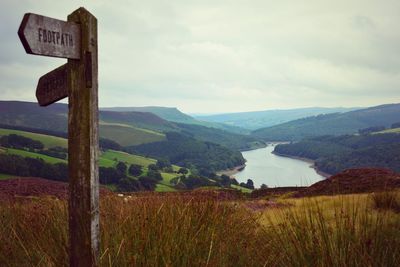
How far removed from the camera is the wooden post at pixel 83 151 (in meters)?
3.72

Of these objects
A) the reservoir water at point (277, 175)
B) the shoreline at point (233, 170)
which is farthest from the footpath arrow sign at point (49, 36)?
the shoreline at point (233, 170)

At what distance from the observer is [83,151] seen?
3.74m

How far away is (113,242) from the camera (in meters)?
4.22

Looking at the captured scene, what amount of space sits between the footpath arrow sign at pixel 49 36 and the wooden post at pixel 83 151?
11cm

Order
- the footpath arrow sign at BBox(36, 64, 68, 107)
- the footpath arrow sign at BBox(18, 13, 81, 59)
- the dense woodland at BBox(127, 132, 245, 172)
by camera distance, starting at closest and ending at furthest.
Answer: the footpath arrow sign at BBox(18, 13, 81, 59) → the footpath arrow sign at BBox(36, 64, 68, 107) → the dense woodland at BBox(127, 132, 245, 172)

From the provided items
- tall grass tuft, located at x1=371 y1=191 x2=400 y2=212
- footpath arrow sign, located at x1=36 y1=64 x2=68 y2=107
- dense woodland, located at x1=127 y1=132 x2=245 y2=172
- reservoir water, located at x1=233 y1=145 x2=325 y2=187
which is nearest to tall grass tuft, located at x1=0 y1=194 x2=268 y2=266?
footpath arrow sign, located at x1=36 y1=64 x2=68 y2=107

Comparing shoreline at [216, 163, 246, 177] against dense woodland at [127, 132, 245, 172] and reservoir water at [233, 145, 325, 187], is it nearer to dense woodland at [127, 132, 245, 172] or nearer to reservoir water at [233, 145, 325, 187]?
dense woodland at [127, 132, 245, 172]

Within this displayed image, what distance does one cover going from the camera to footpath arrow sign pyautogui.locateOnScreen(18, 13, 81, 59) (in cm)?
307

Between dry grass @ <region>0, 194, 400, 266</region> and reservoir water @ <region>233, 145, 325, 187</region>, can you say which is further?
reservoir water @ <region>233, 145, 325, 187</region>

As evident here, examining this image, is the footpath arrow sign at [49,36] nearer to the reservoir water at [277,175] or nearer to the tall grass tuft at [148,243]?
the tall grass tuft at [148,243]

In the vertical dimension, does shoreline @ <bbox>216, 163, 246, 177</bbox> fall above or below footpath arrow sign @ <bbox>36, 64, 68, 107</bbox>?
below

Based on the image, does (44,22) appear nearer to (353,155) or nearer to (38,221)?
(38,221)

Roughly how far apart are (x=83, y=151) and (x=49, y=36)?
3.69 ft

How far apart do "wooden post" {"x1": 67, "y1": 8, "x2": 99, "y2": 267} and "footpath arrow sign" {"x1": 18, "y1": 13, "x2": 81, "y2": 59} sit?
11cm
